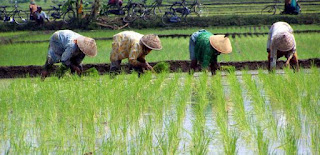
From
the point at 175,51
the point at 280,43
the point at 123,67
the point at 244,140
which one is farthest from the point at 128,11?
the point at 244,140

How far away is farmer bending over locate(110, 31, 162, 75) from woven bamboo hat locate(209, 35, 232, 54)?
0.64m

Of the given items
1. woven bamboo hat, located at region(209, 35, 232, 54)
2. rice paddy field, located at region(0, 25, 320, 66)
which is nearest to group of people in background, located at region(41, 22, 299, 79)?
woven bamboo hat, located at region(209, 35, 232, 54)

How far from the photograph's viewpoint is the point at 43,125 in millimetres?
6090

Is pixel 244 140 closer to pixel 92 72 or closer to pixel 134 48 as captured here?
pixel 134 48

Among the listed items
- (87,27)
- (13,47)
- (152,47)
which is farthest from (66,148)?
(87,27)

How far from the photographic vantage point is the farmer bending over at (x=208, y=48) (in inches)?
342

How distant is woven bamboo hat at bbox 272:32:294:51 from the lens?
860 cm

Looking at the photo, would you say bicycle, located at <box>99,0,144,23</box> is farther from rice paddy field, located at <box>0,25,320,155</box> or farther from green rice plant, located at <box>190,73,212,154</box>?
green rice plant, located at <box>190,73,212,154</box>

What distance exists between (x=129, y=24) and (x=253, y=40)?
18.4 ft

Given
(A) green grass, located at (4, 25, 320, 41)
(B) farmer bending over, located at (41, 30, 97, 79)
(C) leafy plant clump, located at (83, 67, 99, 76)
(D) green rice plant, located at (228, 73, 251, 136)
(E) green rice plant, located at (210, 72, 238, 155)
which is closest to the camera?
(E) green rice plant, located at (210, 72, 238, 155)

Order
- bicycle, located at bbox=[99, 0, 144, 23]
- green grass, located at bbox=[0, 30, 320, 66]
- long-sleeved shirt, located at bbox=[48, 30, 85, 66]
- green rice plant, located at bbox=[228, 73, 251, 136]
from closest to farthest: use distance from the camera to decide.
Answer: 1. green rice plant, located at bbox=[228, 73, 251, 136]
2. long-sleeved shirt, located at bbox=[48, 30, 85, 66]
3. green grass, located at bbox=[0, 30, 320, 66]
4. bicycle, located at bbox=[99, 0, 144, 23]

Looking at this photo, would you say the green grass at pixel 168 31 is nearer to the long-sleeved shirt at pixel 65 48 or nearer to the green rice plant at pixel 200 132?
the long-sleeved shirt at pixel 65 48

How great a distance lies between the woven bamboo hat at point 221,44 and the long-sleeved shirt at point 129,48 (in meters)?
0.85

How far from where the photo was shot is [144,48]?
892 cm
